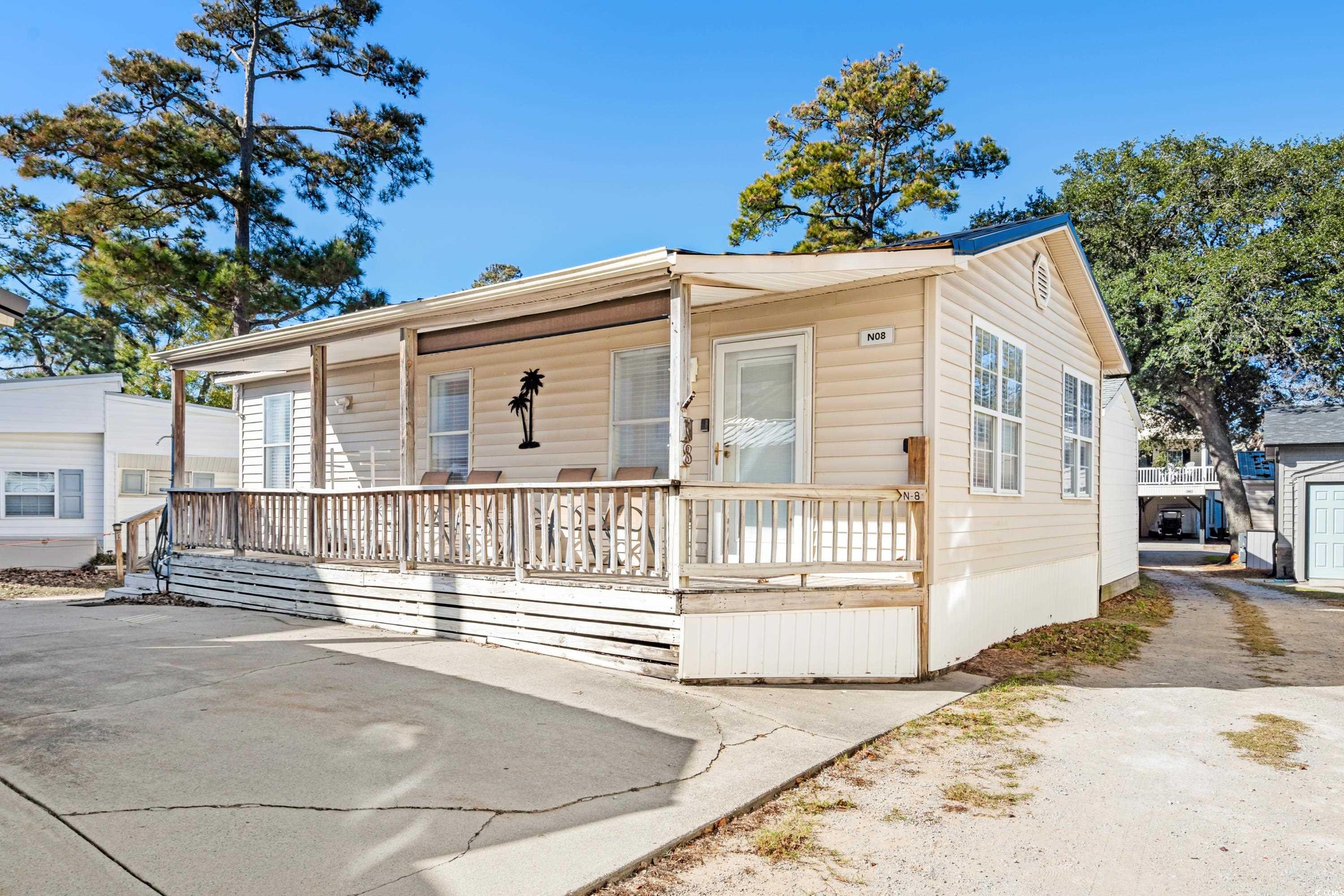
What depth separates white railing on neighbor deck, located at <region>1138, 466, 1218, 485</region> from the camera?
32.2 m

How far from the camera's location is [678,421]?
5.54 meters

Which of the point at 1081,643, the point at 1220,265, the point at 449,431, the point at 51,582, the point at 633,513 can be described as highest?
the point at 1220,265

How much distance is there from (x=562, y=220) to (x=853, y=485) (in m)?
27.7

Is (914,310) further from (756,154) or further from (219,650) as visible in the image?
(756,154)

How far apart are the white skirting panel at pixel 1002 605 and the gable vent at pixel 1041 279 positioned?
9.18ft

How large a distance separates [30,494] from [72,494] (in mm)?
672

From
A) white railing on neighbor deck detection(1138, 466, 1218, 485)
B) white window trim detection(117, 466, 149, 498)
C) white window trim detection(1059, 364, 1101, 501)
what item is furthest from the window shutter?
white railing on neighbor deck detection(1138, 466, 1218, 485)

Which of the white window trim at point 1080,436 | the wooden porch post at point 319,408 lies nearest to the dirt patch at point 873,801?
the white window trim at point 1080,436

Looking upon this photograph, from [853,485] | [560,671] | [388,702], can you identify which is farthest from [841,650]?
[388,702]

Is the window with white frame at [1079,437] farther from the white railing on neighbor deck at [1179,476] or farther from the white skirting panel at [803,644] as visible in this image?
the white railing on neighbor deck at [1179,476]

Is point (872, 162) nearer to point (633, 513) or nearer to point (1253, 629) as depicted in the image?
point (1253, 629)

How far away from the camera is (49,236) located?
803 inches

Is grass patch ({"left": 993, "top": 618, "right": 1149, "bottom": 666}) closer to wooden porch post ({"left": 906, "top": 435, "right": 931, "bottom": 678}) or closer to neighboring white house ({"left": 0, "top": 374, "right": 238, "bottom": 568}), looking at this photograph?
wooden porch post ({"left": 906, "top": 435, "right": 931, "bottom": 678})

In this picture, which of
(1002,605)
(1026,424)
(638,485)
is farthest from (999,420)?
(638,485)
